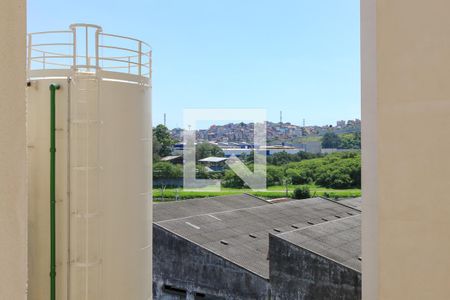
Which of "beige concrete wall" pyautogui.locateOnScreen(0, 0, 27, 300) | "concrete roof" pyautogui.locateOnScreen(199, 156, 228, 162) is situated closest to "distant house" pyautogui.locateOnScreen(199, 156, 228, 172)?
"concrete roof" pyautogui.locateOnScreen(199, 156, 228, 162)

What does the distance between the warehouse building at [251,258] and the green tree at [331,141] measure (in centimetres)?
2034

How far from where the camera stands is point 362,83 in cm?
276

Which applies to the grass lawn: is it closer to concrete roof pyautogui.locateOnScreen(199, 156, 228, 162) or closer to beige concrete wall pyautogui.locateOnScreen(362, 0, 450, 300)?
concrete roof pyautogui.locateOnScreen(199, 156, 228, 162)

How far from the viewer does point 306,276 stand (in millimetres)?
9750

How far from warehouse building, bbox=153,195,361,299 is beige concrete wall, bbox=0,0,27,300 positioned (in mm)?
9116

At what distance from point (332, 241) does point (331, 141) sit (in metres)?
25.8

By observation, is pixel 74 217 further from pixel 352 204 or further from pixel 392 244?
pixel 352 204

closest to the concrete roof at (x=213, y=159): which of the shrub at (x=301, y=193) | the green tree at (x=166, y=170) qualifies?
the green tree at (x=166, y=170)

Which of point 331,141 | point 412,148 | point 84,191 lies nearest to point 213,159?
point 331,141

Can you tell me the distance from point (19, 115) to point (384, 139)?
2.02 m

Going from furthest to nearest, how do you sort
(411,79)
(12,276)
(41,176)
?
(41,176), (411,79), (12,276)

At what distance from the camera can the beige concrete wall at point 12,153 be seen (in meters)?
0.90

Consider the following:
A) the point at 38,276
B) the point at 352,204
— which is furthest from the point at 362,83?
the point at 352,204

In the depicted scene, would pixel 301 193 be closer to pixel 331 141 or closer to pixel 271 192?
pixel 271 192
